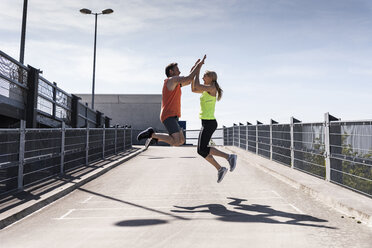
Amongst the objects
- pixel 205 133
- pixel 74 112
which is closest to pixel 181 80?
pixel 205 133

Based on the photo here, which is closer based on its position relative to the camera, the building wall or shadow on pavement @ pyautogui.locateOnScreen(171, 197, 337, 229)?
shadow on pavement @ pyautogui.locateOnScreen(171, 197, 337, 229)

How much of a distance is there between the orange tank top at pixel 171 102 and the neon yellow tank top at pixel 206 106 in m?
0.42

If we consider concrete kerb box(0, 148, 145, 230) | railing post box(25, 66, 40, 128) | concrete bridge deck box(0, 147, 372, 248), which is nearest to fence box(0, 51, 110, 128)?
railing post box(25, 66, 40, 128)

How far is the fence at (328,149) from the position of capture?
6.34 metres

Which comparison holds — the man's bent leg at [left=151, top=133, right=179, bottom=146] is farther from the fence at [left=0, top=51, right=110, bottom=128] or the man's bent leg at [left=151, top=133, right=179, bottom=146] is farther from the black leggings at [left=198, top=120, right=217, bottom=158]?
the fence at [left=0, top=51, right=110, bottom=128]

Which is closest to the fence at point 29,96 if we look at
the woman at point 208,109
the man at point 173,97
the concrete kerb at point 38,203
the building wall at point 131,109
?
the concrete kerb at point 38,203

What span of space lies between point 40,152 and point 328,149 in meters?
6.45

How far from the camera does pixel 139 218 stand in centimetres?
483

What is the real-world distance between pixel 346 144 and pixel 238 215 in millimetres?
3425

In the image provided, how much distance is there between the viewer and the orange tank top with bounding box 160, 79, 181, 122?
6.09 m

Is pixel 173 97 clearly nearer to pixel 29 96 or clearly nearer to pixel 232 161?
pixel 232 161

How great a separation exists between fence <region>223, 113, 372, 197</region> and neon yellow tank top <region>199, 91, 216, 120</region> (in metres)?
2.66

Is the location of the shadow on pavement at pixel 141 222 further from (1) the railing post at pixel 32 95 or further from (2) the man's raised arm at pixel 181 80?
(1) the railing post at pixel 32 95

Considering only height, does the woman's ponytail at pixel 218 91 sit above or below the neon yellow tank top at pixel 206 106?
above
